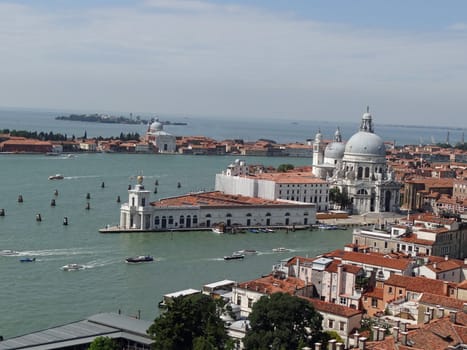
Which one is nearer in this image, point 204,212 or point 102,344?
point 102,344

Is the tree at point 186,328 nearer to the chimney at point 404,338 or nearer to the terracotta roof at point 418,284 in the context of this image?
the chimney at point 404,338

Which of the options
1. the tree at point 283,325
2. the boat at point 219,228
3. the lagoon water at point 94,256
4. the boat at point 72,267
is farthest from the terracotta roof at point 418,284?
the boat at point 219,228

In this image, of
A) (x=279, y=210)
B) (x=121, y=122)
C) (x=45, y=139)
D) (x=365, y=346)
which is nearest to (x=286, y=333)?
(x=365, y=346)

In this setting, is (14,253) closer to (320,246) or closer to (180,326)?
(320,246)

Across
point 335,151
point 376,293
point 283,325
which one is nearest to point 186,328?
point 283,325

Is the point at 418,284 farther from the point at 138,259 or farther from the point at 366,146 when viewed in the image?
the point at 366,146

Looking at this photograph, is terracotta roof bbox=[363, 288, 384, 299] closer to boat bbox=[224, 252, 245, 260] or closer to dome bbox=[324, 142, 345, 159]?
boat bbox=[224, 252, 245, 260]
